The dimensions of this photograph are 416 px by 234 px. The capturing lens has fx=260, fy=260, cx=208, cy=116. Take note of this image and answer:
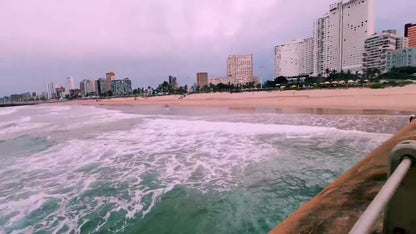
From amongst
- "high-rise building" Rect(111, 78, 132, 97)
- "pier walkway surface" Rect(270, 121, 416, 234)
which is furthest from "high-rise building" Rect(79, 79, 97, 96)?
"pier walkway surface" Rect(270, 121, 416, 234)

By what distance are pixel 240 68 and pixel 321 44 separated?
4821 cm

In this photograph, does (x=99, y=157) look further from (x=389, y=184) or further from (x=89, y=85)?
(x=89, y=85)

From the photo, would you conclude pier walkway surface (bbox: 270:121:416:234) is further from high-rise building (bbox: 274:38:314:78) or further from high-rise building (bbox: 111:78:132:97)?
high-rise building (bbox: 111:78:132:97)

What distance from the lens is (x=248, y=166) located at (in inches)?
311

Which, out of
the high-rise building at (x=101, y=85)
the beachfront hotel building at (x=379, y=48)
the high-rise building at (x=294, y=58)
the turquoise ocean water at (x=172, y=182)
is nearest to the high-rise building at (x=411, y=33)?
the beachfront hotel building at (x=379, y=48)

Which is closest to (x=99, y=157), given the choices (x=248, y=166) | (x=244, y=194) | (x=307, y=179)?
(x=248, y=166)

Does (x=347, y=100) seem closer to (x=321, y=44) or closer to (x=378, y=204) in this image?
(x=378, y=204)

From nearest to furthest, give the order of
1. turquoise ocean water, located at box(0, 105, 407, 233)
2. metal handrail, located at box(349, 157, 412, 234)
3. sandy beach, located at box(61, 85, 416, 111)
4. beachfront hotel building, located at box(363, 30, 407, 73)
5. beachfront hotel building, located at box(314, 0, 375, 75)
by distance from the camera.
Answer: metal handrail, located at box(349, 157, 412, 234) < turquoise ocean water, located at box(0, 105, 407, 233) < sandy beach, located at box(61, 85, 416, 111) < beachfront hotel building, located at box(363, 30, 407, 73) < beachfront hotel building, located at box(314, 0, 375, 75)

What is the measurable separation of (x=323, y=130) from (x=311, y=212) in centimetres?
1166

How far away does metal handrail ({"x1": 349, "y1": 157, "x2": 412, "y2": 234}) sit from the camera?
96 centimetres

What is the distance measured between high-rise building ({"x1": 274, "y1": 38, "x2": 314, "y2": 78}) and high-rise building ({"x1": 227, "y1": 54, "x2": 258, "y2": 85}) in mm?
14377

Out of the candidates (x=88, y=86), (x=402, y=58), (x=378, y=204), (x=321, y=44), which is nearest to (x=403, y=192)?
(x=378, y=204)

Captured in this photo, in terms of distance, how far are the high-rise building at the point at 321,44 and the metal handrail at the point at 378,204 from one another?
116244mm

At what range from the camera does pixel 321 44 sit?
11069 centimetres
